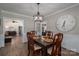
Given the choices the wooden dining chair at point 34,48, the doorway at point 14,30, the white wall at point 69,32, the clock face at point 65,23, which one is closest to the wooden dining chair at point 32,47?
the wooden dining chair at point 34,48

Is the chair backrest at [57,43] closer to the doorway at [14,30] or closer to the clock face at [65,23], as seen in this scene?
the clock face at [65,23]

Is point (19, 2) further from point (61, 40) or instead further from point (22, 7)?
point (61, 40)

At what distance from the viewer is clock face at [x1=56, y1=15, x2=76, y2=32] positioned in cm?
174

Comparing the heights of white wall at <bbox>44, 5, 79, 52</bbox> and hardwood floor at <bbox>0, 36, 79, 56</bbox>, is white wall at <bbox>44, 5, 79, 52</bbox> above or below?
above

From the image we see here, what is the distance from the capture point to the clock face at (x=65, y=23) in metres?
1.74

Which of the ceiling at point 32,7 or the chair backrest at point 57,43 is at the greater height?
the ceiling at point 32,7

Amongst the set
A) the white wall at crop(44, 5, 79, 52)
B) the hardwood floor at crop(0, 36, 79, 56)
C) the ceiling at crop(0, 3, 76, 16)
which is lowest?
the hardwood floor at crop(0, 36, 79, 56)

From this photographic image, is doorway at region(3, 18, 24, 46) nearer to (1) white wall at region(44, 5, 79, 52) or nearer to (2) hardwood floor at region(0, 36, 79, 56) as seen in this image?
(2) hardwood floor at region(0, 36, 79, 56)

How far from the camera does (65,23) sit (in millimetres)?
1772

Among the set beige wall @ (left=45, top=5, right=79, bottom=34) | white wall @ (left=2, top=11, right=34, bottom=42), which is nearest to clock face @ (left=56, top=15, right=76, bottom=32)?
beige wall @ (left=45, top=5, right=79, bottom=34)

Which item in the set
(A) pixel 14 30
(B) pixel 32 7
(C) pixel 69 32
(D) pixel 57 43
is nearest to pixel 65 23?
(C) pixel 69 32

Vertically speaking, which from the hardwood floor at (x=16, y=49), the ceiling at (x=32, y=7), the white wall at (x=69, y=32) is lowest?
the hardwood floor at (x=16, y=49)

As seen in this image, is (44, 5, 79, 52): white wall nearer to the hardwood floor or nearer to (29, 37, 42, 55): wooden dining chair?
the hardwood floor

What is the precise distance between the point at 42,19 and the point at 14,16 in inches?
18.5
